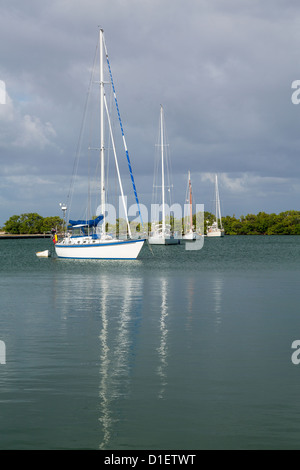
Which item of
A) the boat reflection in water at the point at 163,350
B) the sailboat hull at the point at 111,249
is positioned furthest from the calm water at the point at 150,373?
the sailboat hull at the point at 111,249

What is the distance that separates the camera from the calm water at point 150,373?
12.6 m

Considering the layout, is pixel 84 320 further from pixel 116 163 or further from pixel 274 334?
pixel 116 163

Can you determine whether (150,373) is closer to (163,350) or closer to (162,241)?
(163,350)

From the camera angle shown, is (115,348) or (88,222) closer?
(115,348)

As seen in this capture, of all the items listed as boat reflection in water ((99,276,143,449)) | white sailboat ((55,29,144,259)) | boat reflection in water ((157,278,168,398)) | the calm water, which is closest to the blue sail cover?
white sailboat ((55,29,144,259))

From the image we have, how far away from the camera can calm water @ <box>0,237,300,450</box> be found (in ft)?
41.3

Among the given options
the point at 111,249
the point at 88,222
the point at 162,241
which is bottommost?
the point at 111,249

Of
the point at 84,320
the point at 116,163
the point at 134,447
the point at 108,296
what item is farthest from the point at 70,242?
the point at 134,447

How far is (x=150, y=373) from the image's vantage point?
17406 millimetres

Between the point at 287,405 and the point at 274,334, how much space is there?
943 cm

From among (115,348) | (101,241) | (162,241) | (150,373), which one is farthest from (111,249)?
(162,241)

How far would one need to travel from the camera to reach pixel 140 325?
25.8m

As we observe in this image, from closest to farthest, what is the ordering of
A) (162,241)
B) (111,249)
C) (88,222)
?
(111,249) < (88,222) < (162,241)

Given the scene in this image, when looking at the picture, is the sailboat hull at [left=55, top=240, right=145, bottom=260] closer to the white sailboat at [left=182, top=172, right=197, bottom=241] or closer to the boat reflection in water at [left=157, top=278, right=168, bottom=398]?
the boat reflection in water at [left=157, top=278, right=168, bottom=398]
